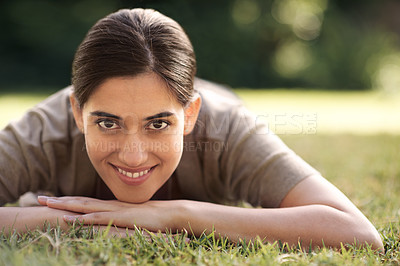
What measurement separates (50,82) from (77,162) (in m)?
11.6

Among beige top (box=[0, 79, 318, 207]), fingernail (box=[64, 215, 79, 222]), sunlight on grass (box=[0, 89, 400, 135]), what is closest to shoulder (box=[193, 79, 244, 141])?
beige top (box=[0, 79, 318, 207])

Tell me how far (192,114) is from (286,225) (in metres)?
0.83

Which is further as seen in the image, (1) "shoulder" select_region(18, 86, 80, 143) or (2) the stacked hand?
(1) "shoulder" select_region(18, 86, 80, 143)

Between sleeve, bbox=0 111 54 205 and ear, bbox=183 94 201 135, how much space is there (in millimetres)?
852

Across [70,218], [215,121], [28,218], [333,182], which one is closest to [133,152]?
[70,218]

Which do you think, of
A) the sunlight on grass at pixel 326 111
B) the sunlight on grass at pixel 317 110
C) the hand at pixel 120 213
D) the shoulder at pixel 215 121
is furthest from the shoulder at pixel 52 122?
the sunlight on grass at pixel 326 111

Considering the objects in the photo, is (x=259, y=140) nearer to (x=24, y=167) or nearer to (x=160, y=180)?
(x=160, y=180)

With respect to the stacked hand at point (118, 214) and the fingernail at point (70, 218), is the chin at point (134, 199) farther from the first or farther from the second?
the fingernail at point (70, 218)

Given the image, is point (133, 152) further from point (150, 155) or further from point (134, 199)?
point (134, 199)

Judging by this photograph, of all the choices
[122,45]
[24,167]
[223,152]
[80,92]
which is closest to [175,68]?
[122,45]

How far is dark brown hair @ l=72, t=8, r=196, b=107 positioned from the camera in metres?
2.22

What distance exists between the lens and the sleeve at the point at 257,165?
2.56m

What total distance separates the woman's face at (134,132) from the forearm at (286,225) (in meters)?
0.29

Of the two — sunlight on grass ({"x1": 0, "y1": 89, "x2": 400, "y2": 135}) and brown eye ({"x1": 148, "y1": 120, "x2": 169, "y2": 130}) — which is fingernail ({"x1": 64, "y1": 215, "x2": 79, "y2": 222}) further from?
sunlight on grass ({"x1": 0, "y1": 89, "x2": 400, "y2": 135})
